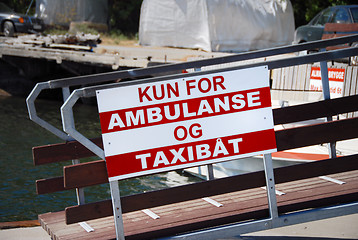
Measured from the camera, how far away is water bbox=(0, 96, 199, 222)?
935 centimetres

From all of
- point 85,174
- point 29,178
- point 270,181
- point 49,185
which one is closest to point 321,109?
point 270,181

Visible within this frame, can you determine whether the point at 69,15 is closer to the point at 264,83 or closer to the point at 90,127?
the point at 90,127

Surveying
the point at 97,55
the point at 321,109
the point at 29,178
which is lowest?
the point at 29,178

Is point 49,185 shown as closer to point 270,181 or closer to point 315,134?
point 270,181

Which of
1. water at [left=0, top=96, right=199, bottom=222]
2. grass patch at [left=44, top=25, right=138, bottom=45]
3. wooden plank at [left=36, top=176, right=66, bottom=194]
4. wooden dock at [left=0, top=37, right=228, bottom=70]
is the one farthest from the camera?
grass patch at [left=44, top=25, right=138, bottom=45]

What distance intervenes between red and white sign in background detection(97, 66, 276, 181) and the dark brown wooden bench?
17 centimetres

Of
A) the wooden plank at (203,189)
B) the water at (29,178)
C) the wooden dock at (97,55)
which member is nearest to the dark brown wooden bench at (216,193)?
the wooden plank at (203,189)

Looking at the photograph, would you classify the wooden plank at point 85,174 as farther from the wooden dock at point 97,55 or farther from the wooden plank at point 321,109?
the wooden dock at point 97,55

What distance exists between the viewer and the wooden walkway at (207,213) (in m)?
4.20

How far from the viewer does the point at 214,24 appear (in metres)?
25.5

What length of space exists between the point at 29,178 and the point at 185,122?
772 centimetres

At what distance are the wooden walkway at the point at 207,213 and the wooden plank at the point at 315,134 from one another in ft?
1.52

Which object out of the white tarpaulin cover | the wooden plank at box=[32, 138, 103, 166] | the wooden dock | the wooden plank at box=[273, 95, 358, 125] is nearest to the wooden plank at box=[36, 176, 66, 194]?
the wooden plank at box=[32, 138, 103, 166]

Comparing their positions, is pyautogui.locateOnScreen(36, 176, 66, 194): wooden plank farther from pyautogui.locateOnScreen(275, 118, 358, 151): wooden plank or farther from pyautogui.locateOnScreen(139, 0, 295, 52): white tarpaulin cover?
pyautogui.locateOnScreen(139, 0, 295, 52): white tarpaulin cover
